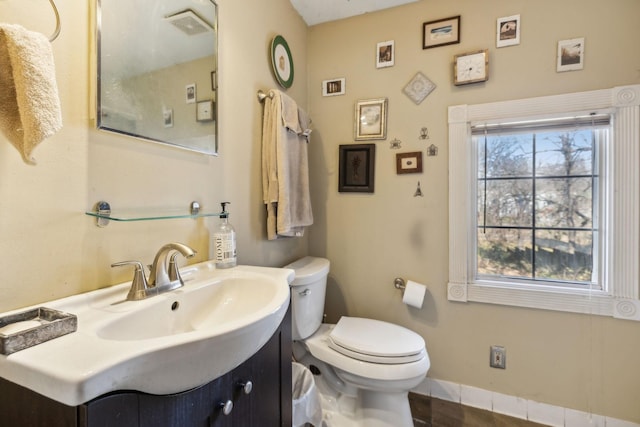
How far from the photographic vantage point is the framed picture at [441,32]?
62.6 inches

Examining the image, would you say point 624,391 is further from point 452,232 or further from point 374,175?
point 374,175

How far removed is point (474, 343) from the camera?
1.58m

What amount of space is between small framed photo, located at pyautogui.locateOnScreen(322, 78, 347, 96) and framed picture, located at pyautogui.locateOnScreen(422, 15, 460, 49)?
502 millimetres

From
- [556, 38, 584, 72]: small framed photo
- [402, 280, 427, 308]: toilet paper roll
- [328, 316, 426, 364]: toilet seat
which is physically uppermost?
[556, 38, 584, 72]: small framed photo

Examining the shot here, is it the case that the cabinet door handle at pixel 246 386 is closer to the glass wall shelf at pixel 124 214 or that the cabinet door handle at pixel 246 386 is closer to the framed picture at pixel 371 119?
the glass wall shelf at pixel 124 214

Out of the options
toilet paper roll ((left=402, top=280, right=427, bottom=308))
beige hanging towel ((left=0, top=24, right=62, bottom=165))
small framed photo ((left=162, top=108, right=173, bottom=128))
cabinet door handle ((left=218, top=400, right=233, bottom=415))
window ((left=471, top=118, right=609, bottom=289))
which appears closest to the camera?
beige hanging towel ((left=0, top=24, right=62, bottom=165))

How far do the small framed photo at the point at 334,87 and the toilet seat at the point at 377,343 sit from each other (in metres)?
1.39

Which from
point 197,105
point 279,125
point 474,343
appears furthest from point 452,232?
point 197,105

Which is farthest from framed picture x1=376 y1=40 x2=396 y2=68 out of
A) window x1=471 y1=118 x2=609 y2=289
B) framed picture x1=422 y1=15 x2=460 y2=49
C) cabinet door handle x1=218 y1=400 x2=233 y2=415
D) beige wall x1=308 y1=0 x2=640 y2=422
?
cabinet door handle x1=218 y1=400 x2=233 y2=415

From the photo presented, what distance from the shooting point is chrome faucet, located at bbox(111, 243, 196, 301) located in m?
0.74

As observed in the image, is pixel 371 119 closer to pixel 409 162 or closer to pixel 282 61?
pixel 409 162

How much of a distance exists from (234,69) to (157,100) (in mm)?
459

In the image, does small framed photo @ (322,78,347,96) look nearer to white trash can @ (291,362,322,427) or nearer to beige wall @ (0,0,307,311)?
beige wall @ (0,0,307,311)

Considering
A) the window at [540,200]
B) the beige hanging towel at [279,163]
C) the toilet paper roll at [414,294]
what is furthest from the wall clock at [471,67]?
the toilet paper roll at [414,294]
